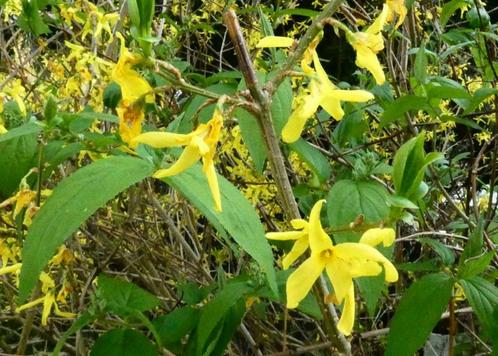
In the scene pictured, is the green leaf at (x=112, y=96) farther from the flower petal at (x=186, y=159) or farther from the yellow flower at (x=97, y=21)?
the flower petal at (x=186, y=159)

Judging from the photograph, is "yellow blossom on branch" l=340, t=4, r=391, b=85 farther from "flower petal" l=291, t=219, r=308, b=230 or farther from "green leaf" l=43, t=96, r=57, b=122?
"green leaf" l=43, t=96, r=57, b=122

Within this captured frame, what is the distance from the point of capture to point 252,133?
0.89 metres

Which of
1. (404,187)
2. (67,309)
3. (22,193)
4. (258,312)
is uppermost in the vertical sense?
(404,187)

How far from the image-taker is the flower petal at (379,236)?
656mm

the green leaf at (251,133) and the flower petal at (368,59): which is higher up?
the flower petal at (368,59)

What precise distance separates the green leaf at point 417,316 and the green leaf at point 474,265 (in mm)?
22

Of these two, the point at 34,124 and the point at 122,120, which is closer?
the point at 122,120

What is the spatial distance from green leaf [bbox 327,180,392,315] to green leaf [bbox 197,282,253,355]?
6.4 inches

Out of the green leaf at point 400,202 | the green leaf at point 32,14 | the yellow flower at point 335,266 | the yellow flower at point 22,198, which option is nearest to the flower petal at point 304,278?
the yellow flower at point 335,266

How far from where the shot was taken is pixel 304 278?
0.67 m

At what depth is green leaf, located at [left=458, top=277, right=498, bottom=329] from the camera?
884 millimetres

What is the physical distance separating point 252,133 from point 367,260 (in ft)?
0.90

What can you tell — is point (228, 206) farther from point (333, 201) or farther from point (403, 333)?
point (403, 333)

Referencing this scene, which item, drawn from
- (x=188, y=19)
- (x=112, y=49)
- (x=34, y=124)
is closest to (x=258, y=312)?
(x=34, y=124)
